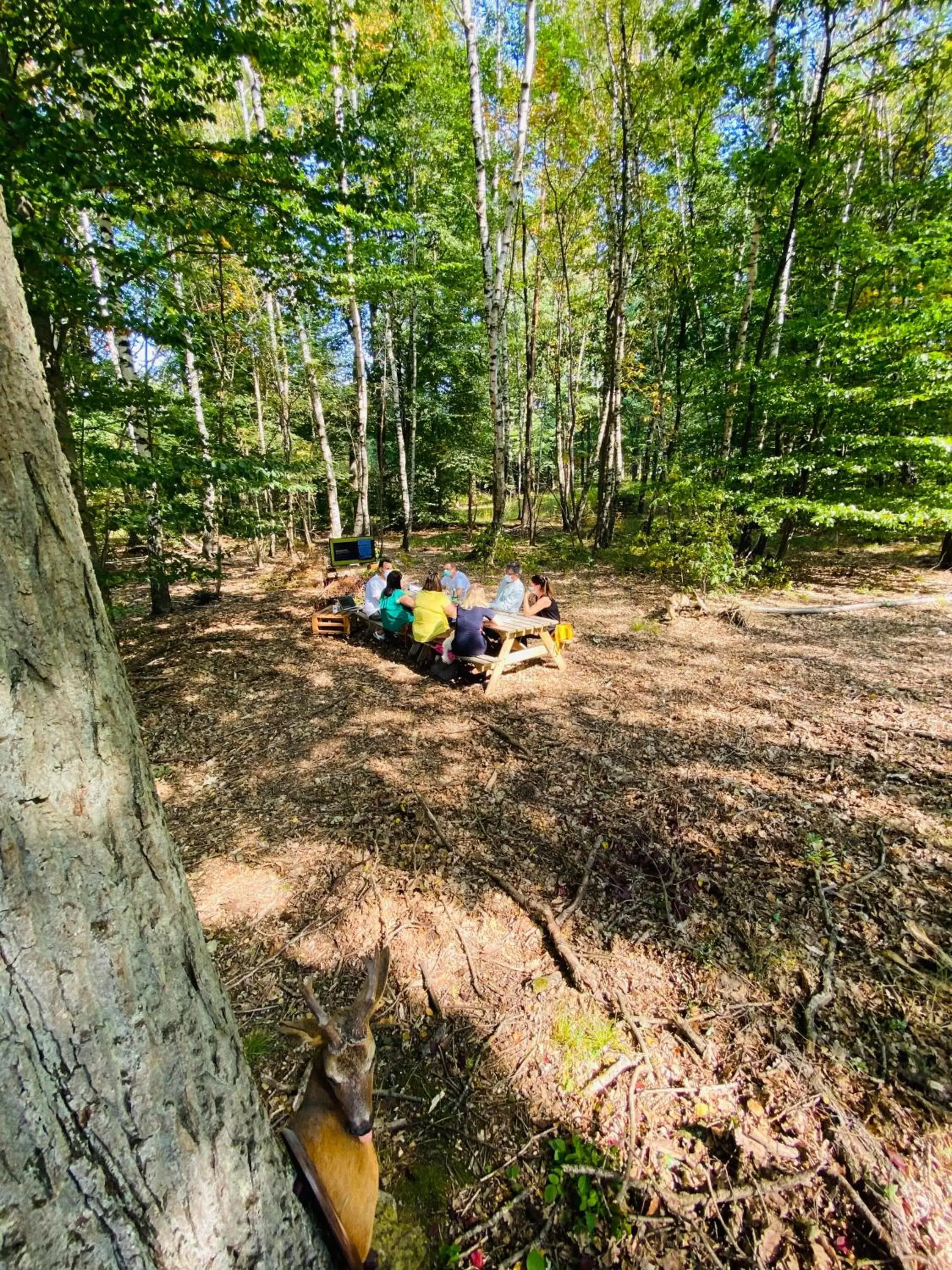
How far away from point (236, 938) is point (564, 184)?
60.1 feet

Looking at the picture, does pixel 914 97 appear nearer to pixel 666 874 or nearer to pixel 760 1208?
pixel 666 874

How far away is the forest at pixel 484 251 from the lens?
433 centimetres

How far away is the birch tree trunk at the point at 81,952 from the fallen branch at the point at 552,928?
1.72 metres

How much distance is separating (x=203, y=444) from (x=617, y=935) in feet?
23.3

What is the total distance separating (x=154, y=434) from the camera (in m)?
6.99

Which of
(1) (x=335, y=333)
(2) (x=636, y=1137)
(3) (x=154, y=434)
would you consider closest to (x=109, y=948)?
(2) (x=636, y=1137)

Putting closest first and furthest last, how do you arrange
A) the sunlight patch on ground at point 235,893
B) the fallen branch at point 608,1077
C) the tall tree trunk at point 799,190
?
the fallen branch at point 608,1077 → the sunlight patch on ground at point 235,893 → the tall tree trunk at point 799,190

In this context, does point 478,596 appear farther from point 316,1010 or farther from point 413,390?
point 413,390

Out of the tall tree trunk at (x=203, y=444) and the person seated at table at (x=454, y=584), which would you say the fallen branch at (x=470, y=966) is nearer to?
the person seated at table at (x=454, y=584)

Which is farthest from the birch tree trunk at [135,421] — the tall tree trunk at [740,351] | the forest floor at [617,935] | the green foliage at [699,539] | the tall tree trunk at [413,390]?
the tall tree trunk at [740,351]

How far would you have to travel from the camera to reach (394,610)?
6844 millimetres

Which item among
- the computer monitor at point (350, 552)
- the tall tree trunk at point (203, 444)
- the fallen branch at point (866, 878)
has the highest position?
the tall tree trunk at point (203, 444)

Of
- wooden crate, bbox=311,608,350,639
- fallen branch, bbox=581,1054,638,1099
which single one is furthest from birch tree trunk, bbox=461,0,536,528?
fallen branch, bbox=581,1054,638,1099

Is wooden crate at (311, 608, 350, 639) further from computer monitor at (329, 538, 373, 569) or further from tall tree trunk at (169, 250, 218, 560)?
computer monitor at (329, 538, 373, 569)
